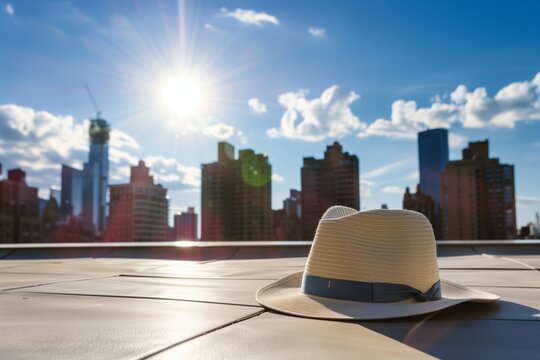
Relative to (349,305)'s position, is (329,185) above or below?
above

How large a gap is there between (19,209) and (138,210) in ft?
140

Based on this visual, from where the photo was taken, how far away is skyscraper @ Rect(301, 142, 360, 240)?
100375 mm

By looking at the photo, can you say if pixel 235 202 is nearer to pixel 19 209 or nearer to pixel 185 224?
pixel 19 209

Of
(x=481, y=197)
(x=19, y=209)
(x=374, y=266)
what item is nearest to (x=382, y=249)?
(x=374, y=266)

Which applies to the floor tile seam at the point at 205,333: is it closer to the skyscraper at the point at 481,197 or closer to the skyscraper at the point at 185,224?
the skyscraper at the point at 481,197

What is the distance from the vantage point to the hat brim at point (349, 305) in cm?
255

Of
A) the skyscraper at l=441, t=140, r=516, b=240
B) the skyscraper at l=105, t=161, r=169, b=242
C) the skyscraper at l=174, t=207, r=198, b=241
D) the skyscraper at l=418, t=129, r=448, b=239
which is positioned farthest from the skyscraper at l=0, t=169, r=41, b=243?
the skyscraper at l=418, t=129, r=448, b=239

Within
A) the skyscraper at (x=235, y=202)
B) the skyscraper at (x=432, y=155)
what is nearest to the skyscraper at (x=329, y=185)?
the skyscraper at (x=235, y=202)

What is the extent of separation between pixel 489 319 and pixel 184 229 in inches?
6082

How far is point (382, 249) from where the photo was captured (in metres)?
2.78

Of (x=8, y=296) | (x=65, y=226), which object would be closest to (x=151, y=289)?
(x=8, y=296)

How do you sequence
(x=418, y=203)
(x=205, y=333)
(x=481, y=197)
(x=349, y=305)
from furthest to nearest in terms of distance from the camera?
1. (x=481, y=197)
2. (x=418, y=203)
3. (x=349, y=305)
4. (x=205, y=333)

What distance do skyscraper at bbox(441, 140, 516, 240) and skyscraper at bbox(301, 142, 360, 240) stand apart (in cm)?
2634

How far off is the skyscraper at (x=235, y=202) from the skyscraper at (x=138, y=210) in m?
46.9
